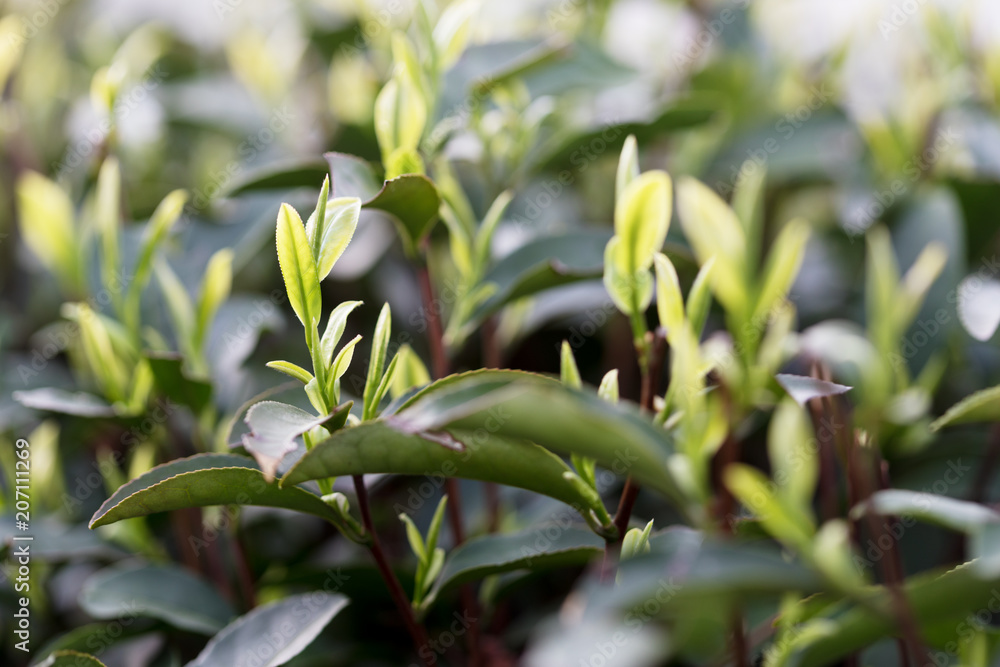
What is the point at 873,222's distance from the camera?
3.07 feet

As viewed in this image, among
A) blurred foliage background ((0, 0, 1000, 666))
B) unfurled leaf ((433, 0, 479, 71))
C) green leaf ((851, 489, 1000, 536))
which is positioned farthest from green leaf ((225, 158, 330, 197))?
green leaf ((851, 489, 1000, 536))

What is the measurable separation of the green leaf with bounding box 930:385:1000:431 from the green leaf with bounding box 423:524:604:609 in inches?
9.4

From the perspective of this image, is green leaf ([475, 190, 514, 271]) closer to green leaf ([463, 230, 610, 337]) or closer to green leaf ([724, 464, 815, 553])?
green leaf ([463, 230, 610, 337])

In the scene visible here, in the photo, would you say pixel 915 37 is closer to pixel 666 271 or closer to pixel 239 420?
pixel 666 271

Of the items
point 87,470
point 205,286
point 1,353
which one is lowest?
point 87,470

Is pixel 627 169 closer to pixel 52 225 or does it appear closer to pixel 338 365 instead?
pixel 338 365

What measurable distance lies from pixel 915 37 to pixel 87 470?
1.29 metres

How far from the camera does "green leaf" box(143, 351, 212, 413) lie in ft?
2.13

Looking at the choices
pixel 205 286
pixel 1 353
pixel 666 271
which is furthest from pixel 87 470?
pixel 666 271

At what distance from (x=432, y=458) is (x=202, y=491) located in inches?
5.7

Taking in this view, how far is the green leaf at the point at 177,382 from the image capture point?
0.65 m

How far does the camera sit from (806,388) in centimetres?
48

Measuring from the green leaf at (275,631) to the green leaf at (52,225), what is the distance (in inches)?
17.8

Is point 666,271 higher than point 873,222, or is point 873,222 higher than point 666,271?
point 666,271
